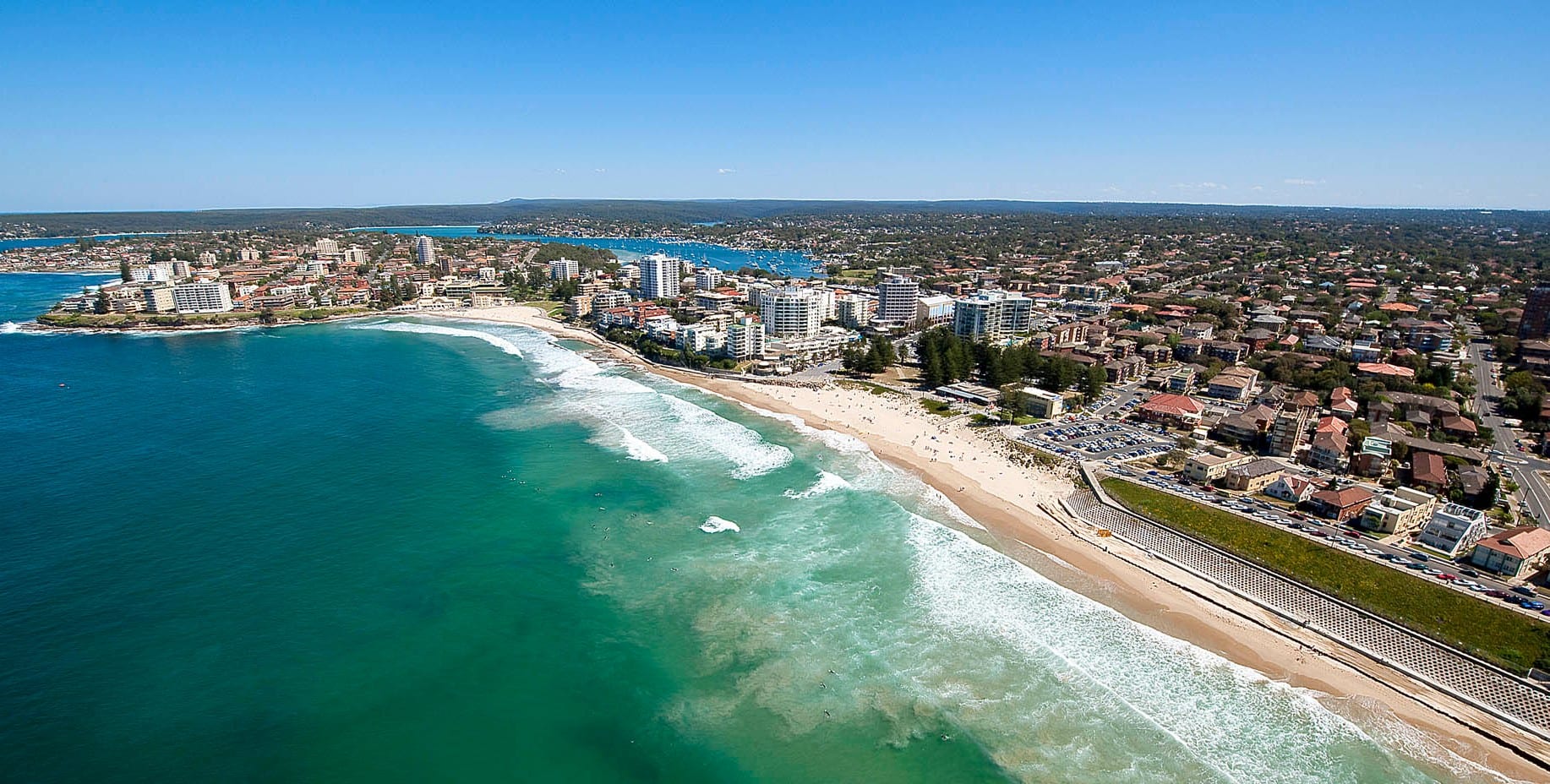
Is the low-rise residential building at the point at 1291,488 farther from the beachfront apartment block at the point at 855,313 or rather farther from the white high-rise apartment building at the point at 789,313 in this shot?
the beachfront apartment block at the point at 855,313

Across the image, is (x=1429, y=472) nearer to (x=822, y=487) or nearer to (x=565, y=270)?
(x=822, y=487)

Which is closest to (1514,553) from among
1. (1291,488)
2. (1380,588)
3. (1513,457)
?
(1380,588)

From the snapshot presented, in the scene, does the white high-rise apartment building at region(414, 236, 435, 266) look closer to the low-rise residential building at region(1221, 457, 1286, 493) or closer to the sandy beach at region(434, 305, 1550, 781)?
the sandy beach at region(434, 305, 1550, 781)

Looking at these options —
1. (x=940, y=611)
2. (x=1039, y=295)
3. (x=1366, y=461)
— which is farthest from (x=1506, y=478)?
(x=1039, y=295)

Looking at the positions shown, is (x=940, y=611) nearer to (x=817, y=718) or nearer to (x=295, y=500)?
(x=817, y=718)

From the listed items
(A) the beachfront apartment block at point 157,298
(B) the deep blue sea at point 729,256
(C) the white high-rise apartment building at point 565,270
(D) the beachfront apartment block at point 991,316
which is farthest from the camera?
(B) the deep blue sea at point 729,256

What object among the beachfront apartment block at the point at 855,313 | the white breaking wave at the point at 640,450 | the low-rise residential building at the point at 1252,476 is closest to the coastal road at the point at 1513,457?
the low-rise residential building at the point at 1252,476

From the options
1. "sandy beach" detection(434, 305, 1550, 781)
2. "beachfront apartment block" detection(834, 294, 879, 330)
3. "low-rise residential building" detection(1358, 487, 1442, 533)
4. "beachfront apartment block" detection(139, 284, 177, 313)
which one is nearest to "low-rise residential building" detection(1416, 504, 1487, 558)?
"low-rise residential building" detection(1358, 487, 1442, 533)

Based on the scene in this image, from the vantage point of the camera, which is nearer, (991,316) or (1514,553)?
(1514,553)
